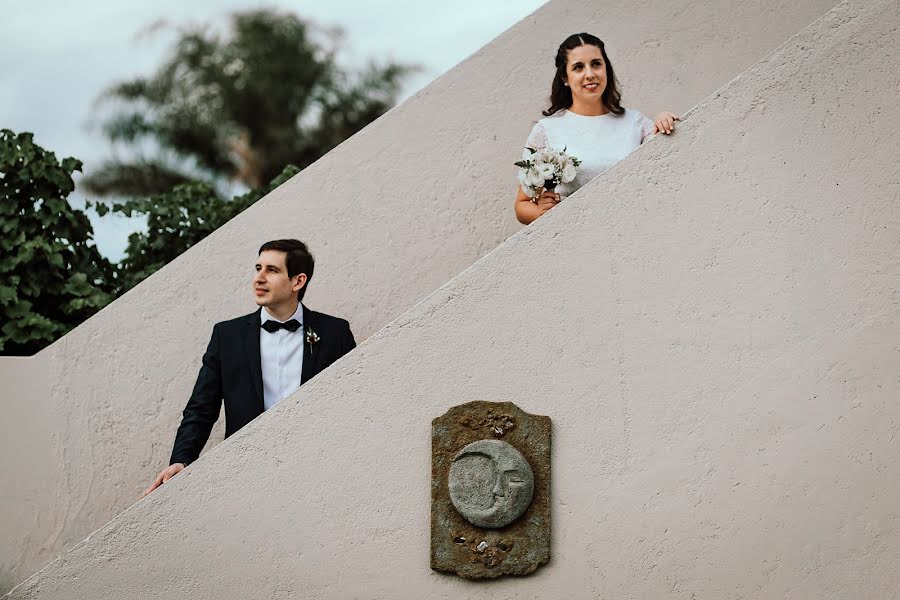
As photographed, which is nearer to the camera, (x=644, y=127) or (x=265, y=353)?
(x=265, y=353)

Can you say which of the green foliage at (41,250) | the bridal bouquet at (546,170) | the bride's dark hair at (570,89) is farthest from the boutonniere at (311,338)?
the green foliage at (41,250)

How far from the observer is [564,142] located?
4.47 metres

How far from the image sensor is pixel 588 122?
4.53 m

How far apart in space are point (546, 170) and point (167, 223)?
2.72m

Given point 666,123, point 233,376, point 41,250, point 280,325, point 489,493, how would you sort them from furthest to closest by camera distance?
point 41,250
point 280,325
point 233,376
point 666,123
point 489,493

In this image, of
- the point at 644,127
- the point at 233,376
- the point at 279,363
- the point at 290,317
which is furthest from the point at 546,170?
the point at 233,376

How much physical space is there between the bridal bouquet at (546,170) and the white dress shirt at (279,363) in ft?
3.52

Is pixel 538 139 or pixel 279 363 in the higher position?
pixel 538 139

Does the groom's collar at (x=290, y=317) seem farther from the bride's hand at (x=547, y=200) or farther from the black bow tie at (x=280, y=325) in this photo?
the bride's hand at (x=547, y=200)

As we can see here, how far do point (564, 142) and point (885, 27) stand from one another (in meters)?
1.31

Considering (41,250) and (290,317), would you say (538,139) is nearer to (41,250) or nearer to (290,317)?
(290,317)

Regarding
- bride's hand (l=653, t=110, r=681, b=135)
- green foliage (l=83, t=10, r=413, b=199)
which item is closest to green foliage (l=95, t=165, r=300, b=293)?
bride's hand (l=653, t=110, r=681, b=135)

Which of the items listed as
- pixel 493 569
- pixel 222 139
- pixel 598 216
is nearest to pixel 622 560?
pixel 493 569

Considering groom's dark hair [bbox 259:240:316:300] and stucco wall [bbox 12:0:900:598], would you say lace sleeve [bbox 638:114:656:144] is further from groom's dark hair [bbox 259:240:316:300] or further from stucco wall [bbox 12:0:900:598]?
groom's dark hair [bbox 259:240:316:300]
